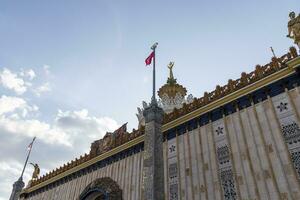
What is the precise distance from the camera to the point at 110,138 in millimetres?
20234

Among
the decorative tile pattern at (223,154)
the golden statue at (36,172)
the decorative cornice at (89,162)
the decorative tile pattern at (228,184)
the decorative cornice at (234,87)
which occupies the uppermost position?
the golden statue at (36,172)

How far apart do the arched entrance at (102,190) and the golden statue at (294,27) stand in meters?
12.8

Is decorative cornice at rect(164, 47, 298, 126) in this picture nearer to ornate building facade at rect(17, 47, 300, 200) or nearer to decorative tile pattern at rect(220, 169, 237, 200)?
ornate building facade at rect(17, 47, 300, 200)

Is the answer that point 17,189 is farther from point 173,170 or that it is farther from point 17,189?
point 173,170

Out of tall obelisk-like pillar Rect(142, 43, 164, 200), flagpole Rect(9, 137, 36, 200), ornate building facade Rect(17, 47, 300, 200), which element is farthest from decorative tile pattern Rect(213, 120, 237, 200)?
flagpole Rect(9, 137, 36, 200)

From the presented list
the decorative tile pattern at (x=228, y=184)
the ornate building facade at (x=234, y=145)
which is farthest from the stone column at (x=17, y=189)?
the decorative tile pattern at (x=228, y=184)

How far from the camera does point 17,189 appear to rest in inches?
1105

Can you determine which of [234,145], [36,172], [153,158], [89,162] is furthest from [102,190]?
[36,172]

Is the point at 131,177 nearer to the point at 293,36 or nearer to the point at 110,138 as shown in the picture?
the point at 110,138

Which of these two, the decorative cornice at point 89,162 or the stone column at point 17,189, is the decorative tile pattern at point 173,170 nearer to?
the decorative cornice at point 89,162

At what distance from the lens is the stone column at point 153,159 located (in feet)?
33.0

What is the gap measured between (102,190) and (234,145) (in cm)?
951

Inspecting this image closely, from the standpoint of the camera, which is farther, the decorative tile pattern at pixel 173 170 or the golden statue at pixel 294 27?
the decorative tile pattern at pixel 173 170

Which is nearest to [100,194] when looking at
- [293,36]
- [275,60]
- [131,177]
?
[131,177]
